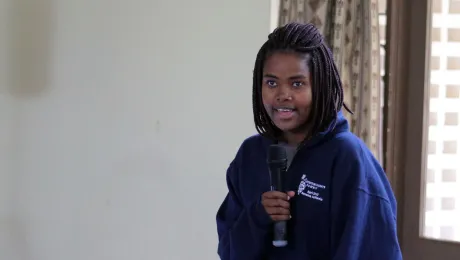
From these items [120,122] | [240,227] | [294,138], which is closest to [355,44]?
[120,122]

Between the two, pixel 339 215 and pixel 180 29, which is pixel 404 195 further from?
pixel 339 215

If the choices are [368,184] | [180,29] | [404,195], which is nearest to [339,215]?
→ [368,184]

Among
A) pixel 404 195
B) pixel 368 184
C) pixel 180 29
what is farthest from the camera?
pixel 404 195

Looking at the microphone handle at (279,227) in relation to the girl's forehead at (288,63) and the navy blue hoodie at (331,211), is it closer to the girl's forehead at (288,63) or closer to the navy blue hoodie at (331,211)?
the navy blue hoodie at (331,211)

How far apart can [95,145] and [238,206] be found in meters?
1.14

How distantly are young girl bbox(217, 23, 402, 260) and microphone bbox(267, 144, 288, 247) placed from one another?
19 millimetres

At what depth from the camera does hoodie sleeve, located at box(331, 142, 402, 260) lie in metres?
1.05

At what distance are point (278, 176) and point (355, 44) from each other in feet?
4.92

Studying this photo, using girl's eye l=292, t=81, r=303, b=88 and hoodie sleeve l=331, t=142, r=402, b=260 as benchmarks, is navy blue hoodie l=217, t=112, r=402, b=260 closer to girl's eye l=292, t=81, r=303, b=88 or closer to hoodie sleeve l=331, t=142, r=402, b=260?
hoodie sleeve l=331, t=142, r=402, b=260

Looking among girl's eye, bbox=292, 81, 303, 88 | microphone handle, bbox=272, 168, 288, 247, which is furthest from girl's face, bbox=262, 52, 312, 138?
microphone handle, bbox=272, 168, 288, 247

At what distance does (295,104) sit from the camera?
1.11m

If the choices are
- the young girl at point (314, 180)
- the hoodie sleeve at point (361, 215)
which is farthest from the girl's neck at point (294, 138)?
the hoodie sleeve at point (361, 215)

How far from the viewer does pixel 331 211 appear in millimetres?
1094

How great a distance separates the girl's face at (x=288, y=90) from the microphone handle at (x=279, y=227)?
11 centimetres
